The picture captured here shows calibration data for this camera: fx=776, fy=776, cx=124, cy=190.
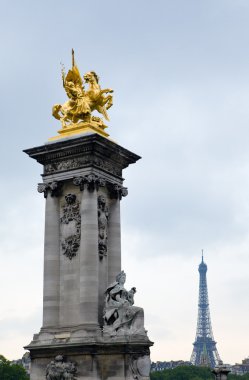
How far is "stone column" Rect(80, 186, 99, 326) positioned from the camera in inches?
1081

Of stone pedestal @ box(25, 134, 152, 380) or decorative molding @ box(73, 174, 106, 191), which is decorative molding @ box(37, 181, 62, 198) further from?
decorative molding @ box(73, 174, 106, 191)

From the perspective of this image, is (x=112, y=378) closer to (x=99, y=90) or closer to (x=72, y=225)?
(x=72, y=225)

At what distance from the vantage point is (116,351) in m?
27.0

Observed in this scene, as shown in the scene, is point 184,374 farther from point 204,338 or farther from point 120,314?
point 120,314

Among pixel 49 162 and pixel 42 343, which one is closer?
pixel 42 343

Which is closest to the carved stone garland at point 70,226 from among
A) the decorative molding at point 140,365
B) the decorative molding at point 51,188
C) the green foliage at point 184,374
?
the decorative molding at point 51,188

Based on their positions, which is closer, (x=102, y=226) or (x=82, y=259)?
(x=82, y=259)

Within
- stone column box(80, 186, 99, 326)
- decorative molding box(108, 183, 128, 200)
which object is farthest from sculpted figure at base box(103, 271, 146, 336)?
decorative molding box(108, 183, 128, 200)

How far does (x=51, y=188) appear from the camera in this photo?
97.3 feet

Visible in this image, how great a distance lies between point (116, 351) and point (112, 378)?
0.93 meters

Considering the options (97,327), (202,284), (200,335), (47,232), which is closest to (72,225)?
(47,232)

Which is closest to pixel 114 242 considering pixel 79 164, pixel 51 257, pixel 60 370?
pixel 51 257

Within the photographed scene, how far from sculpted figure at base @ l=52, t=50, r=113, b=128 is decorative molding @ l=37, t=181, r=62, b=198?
2524 mm

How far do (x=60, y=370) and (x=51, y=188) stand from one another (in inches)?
272
